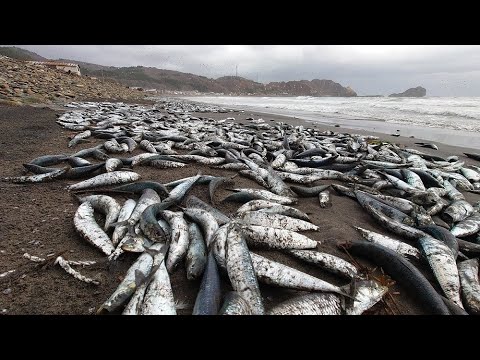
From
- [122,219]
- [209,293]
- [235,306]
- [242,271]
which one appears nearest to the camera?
[235,306]

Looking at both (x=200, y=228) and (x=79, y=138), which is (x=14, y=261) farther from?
(x=79, y=138)

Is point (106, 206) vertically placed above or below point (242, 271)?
below

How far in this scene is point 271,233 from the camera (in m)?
3.31

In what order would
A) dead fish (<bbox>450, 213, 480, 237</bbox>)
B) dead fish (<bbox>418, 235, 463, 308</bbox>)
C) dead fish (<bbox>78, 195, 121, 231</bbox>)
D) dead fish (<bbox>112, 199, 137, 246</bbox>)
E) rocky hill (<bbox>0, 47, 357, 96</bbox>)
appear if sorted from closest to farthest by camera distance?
dead fish (<bbox>418, 235, 463, 308</bbox>) < dead fish (<bbox>112, 199, 137, 246</bbox>) < dead fish (<bbox>78, 195, 121, 231</bbox>) < dead fish (<bbox>450, 213, 480, 237</bbox>) < rocky hill (<bbox>0, 47, 357, 96</bbox>)

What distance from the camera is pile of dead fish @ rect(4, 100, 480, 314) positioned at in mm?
2543

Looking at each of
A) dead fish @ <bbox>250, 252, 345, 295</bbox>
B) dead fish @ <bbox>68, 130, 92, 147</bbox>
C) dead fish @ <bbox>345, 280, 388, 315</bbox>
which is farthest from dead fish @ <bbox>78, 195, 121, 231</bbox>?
dead fish @ <bbox>68, 130, 92, 147</bbox>

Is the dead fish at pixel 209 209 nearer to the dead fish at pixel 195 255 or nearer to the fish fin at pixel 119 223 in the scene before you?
the dead fish at pixel 195 255

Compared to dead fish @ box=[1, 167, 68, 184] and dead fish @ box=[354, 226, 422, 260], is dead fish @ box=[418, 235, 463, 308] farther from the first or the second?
dead fish @ box=[1, 167, 68, 184]

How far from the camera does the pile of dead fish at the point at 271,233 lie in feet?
8.34

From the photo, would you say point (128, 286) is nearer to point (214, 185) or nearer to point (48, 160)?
point (214, 185)

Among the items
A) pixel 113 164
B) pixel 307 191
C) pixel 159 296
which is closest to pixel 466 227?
pixel 307 191

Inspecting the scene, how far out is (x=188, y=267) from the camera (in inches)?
114
